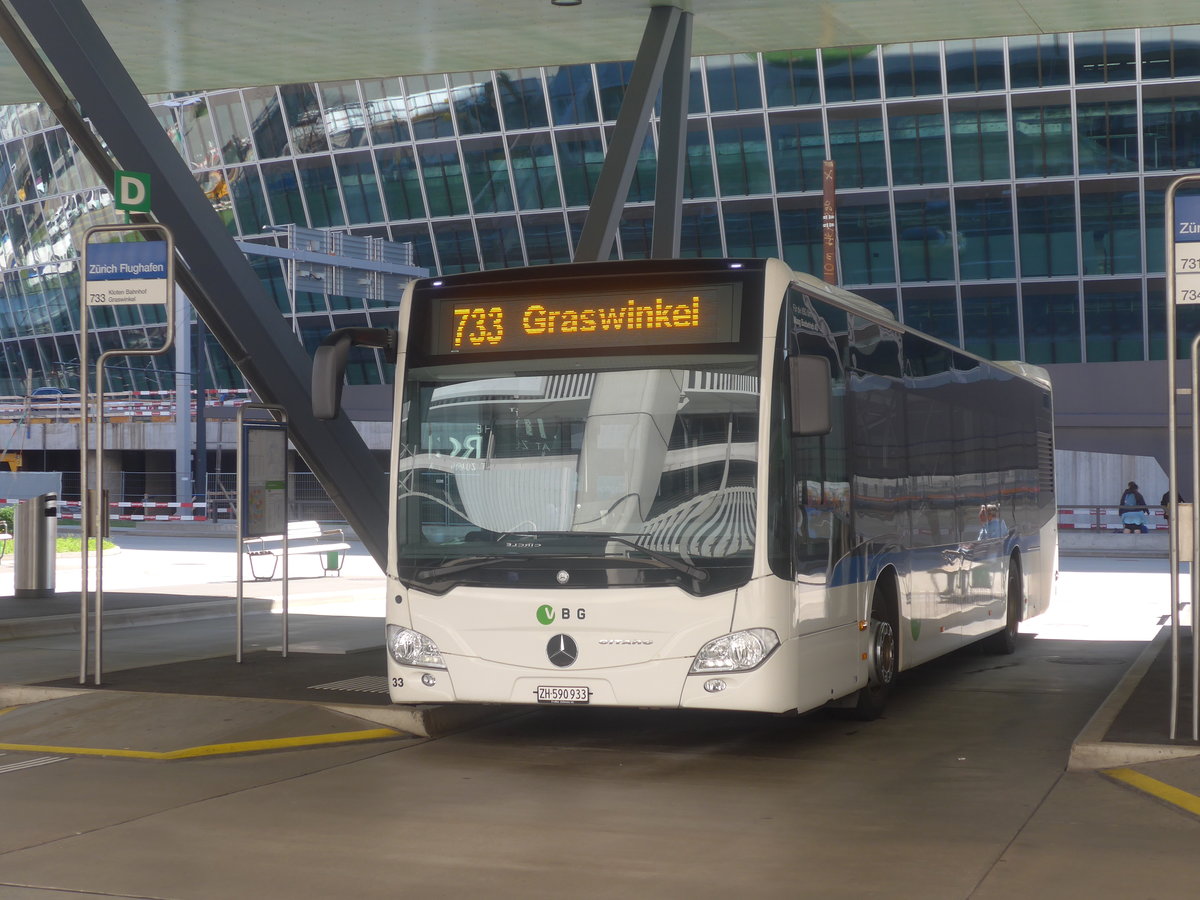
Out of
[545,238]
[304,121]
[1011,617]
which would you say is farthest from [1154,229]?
[1011,617]

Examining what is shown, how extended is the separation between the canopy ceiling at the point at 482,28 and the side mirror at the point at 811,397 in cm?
744

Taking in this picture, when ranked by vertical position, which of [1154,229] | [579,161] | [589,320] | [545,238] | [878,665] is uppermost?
[579,161]

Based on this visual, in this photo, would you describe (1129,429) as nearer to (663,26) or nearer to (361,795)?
(663,26)

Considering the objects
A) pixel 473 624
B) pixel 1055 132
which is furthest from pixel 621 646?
pixel 1055 132

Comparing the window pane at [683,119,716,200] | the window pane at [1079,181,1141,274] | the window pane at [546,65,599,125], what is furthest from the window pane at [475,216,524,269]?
the window pane at [1079,181,1141,274]

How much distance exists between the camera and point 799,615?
9500 mm

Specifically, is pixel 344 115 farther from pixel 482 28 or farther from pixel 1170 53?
pixel 482 28

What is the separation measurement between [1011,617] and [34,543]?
39.4 feet

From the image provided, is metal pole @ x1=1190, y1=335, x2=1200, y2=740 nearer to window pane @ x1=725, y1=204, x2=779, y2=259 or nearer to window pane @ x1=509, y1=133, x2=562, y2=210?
window pane @ x1=725, y1=204, x2=779, y2=259

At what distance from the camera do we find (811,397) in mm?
9219

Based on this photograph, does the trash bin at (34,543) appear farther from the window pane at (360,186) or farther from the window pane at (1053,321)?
the window pane at (360,186)

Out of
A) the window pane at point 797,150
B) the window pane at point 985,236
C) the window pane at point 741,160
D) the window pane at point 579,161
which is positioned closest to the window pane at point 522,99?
the window pane at point 579,161

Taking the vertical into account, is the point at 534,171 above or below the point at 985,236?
above

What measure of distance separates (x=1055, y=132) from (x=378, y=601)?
36312 millimetres
